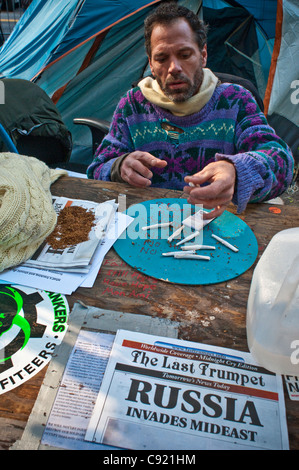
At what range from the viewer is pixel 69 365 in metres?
0.62

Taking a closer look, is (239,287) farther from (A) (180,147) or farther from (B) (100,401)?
(A) (180,147)

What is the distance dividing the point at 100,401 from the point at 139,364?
0.33ft

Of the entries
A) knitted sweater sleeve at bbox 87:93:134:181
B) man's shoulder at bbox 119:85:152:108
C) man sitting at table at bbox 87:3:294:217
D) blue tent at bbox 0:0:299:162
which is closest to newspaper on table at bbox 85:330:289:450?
man sitting at table at bbox 87:3:294:217

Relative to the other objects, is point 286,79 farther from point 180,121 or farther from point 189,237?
point 189,237

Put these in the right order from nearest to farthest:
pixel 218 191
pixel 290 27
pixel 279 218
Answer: pixel 218 191, pixel 279 218, pixel 290 27

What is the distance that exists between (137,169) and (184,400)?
31.3 inches

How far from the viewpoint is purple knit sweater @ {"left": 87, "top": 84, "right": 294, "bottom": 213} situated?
1274 mm

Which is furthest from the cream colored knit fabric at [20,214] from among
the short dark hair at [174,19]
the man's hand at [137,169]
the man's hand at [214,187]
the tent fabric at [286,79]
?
the tent fabric at [286,79]

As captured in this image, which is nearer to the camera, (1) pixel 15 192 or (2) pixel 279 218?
(1) pixel 15 192

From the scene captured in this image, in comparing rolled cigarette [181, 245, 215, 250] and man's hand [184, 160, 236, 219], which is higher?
man's hand [184, 160, 236, 219]

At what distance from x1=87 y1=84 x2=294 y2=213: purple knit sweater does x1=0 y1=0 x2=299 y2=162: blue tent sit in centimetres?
156

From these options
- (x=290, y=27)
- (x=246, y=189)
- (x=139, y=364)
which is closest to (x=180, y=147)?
(x=246, y=189)

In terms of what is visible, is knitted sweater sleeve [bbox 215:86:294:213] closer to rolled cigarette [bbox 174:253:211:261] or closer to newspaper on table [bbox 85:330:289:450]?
rolled cigarette [bbox 174:253:211:261]

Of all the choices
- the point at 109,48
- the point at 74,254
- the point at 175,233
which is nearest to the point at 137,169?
the point at 175,233
